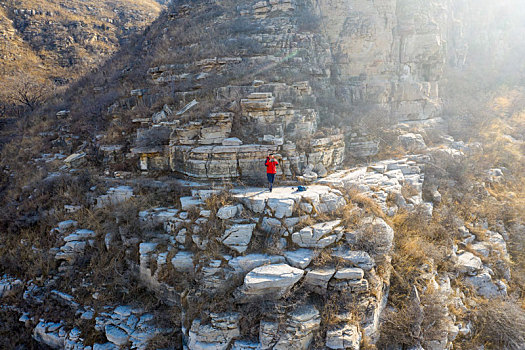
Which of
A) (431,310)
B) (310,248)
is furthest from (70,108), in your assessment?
(431,310)

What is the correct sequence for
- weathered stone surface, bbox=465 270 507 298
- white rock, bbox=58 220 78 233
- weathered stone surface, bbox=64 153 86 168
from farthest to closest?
weathered stone surface, bbox=64 153 86 168
white rock, bbox=58 220 78 233
weathered stone surface, bbox=465 270 507 298

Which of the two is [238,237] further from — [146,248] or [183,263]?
[146,248]

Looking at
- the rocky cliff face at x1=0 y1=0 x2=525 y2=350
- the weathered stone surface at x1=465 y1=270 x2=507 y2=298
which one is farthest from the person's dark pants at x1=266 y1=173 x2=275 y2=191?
the weathered stone surface at x1=465 y1=270 x2=507 y2=298

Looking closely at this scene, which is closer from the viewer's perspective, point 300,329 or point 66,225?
point 300,329

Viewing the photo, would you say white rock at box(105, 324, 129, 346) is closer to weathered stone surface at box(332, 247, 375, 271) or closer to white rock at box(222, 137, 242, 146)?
weathered stone surface at box(332, 247, 375, 271)

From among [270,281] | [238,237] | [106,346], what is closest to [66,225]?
[106,346]

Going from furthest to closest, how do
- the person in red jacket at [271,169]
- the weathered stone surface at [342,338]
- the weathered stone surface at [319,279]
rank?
the person in red jacket at [271,169] < the weathered stone surface at [319,279] < the weathered stone surface at [342,338]

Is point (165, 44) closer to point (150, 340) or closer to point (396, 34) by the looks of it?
point (396, 34)

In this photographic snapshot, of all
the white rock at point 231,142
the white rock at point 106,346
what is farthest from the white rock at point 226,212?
the white rock at point 106,346

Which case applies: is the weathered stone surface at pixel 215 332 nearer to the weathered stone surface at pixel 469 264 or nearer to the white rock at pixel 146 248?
the white rock at pixel 146 248

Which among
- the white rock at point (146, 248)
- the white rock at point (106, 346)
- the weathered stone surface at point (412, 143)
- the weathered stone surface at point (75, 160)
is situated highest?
the weathered stone surface at point (75, 160)

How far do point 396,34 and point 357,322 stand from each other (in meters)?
13.7

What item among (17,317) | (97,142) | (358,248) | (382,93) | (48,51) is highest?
(48,51)

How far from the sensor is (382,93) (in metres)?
13.2
